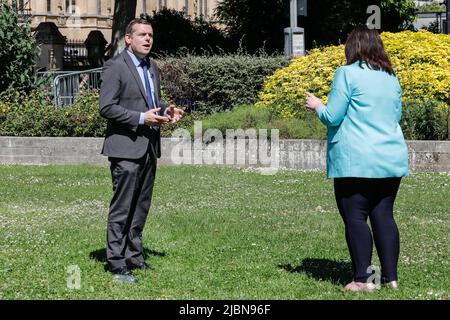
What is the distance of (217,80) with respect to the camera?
72.4ft

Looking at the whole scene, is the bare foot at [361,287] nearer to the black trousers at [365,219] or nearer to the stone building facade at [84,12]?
the black trousers at [365,219]

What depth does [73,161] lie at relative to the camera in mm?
18250

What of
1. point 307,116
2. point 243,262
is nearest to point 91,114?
point 307,116

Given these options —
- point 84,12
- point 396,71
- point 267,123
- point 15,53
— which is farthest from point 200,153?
point 84,12

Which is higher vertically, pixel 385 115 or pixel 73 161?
pixel 385 115

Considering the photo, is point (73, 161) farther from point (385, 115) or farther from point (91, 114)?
point (385, 115)

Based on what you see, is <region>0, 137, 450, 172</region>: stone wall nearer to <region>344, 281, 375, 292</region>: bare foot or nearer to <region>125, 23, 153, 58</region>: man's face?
<region>125, 23, 153, 58</region>: man's face

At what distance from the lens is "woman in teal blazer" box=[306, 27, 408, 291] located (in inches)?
314

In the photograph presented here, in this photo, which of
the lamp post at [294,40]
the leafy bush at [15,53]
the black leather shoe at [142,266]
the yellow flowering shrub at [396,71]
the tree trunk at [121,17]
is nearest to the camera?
the black leather shoe at [142,266]

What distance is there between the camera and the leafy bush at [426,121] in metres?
17.3

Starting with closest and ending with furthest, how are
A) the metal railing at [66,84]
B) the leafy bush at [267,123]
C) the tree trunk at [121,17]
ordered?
the leafy bush at [267,123] → the metal railing at [66,84] → the tree trunk at [121,17]

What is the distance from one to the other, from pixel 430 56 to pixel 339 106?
40.6ft

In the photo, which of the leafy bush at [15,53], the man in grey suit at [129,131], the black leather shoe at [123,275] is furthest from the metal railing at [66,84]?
the black leather shoe at [123,275]
